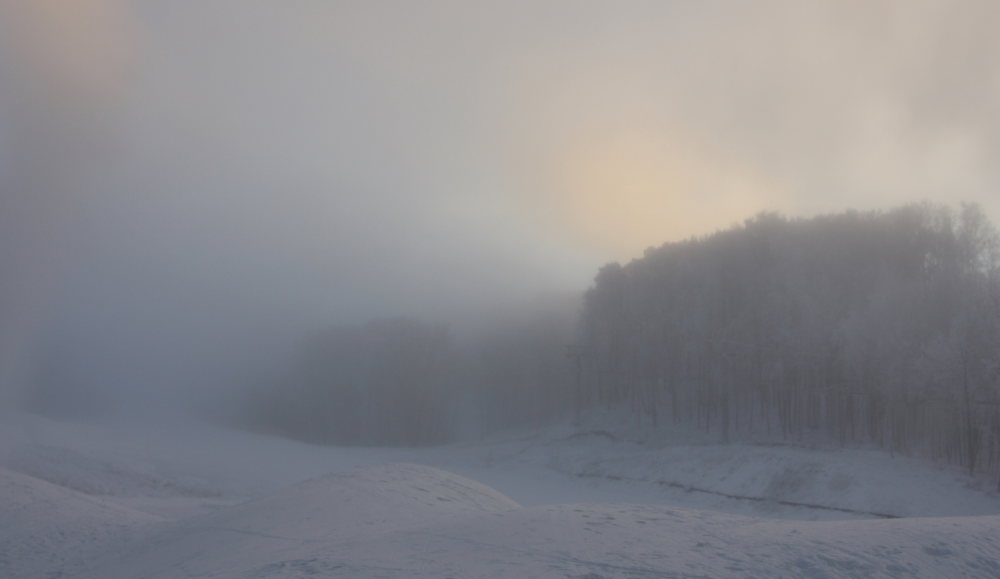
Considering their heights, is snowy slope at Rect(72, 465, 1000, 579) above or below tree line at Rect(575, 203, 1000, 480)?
below

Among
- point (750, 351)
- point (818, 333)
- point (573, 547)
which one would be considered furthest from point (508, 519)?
point (750, 351)

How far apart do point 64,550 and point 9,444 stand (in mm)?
28274

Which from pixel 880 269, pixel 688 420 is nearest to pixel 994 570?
pixel 880 269

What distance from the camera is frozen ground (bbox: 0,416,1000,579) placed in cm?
955

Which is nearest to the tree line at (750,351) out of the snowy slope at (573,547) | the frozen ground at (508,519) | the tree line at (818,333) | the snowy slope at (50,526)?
the tree line at (818,333)

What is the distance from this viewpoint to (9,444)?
40.2m

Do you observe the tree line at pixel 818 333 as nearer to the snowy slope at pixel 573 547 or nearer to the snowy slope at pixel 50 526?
the snowy slope at pixel 573 547

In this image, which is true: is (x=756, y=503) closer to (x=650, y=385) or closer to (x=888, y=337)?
(x=888, y=337)

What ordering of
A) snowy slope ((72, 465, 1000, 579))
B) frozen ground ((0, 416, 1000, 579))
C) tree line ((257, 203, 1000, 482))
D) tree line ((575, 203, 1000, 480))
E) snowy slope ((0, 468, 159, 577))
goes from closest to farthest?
1. snowy slope ((72, 465, 1000, 579))
2. frozen ground ((0, 416, 1000, 579))
3. snowy slope ((0, 468, 159, 577))
4. tree line ((575, 203, 1000, 480))
5. tree line ((257, 203, 1000, 482))

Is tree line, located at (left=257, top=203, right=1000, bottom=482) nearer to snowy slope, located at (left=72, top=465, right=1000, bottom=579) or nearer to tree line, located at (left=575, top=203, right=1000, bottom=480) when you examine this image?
tree line, located at (left=575, top=203, right=1000, bottom=480)

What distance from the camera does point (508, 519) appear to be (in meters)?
12.1

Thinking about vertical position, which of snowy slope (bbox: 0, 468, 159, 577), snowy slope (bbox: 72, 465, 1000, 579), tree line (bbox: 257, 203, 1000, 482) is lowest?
snowy slope (bbox: 0, 468, 159, 577)

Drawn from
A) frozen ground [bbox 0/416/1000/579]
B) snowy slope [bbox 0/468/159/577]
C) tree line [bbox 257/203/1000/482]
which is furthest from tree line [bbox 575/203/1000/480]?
snowy slope [bbox 0/468/159/577]

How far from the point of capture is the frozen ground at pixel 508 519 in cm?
955
